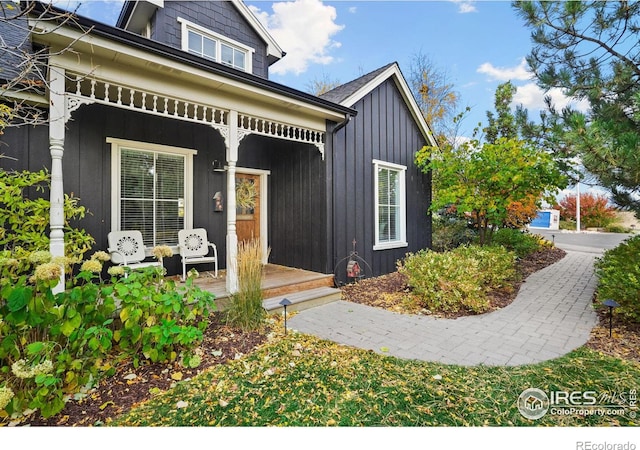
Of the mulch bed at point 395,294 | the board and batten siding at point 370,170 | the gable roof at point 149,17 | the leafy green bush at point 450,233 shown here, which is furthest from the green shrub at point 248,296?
the leafy green bush at point 450,233

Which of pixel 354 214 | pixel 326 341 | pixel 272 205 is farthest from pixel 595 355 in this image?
pixel 272 205

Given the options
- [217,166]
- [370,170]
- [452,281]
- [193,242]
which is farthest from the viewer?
[370,170]

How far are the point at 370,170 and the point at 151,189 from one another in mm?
4156

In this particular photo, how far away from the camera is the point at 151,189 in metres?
5.38

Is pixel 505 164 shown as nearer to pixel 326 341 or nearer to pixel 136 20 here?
pixel 326 341

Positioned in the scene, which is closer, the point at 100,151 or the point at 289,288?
the point at 100,151

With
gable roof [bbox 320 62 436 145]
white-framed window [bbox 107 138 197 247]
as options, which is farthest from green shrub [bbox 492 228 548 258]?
white-framed window [bbox 107 138 197 247]

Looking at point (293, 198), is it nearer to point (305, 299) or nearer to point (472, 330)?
point (305, 299)

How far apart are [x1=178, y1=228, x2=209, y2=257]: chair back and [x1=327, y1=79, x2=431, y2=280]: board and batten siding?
231 cm

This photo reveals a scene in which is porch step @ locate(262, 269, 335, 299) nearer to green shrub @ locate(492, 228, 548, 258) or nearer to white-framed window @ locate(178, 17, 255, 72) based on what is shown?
white-framed window @ locate(178, 17, 255, 72)

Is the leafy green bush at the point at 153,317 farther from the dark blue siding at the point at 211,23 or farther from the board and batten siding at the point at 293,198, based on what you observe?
the dark blue siding at the point at 211,23

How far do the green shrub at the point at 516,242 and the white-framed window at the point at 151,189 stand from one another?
27.0ft

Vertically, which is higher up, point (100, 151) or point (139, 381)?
point (100, 151)

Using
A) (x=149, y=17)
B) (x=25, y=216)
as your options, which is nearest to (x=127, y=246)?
(x=25, y=216)
